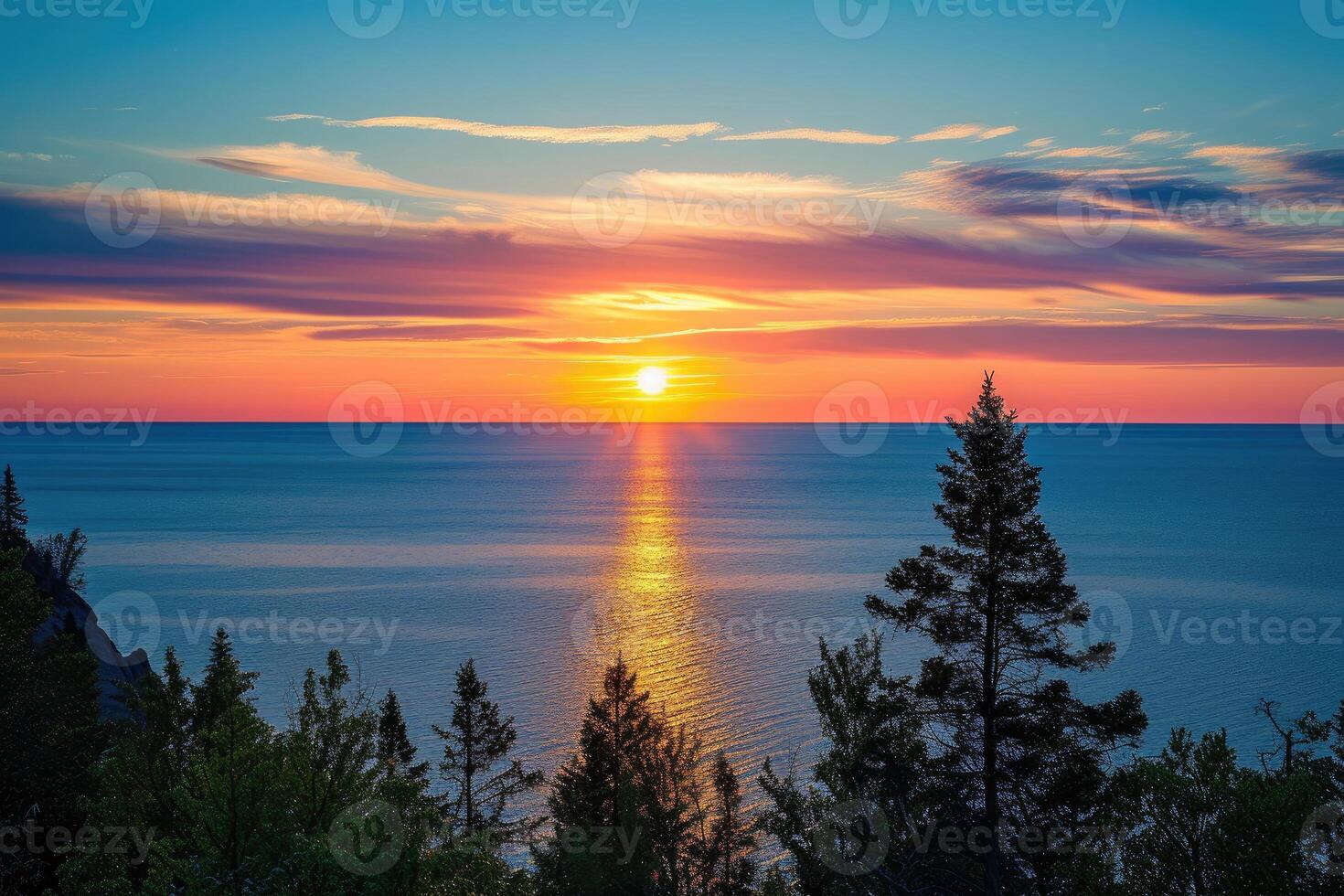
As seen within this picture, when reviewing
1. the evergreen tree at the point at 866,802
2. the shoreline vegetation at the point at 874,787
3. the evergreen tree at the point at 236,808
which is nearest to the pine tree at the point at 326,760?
the shoreline vegetation at the point at 874,787

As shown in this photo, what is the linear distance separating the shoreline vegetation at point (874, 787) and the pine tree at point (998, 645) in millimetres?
60

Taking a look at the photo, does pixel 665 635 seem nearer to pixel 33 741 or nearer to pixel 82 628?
pixel 82 628

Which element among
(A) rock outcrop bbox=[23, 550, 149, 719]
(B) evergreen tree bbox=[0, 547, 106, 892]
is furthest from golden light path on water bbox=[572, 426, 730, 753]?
(B) evergreen tree bbox=[0, 547, 106, 892]

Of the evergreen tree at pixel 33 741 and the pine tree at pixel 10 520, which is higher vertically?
the pine tree at pixel 10 520

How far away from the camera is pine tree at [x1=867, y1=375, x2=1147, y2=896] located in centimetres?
2108

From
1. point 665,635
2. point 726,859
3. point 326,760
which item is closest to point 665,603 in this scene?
point 665,635

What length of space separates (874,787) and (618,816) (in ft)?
41.4

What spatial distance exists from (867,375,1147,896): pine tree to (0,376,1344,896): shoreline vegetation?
60 mm

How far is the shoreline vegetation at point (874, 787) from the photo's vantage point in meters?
16.8

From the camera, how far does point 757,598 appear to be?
328ft

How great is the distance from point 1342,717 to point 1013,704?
51.1 ft

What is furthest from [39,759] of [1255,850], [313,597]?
[313,597]

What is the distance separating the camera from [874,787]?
23.1 metres

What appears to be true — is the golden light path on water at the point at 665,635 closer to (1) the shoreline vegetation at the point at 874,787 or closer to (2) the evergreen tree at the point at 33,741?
(1) the shoreline vegetation at the point at 874,787
